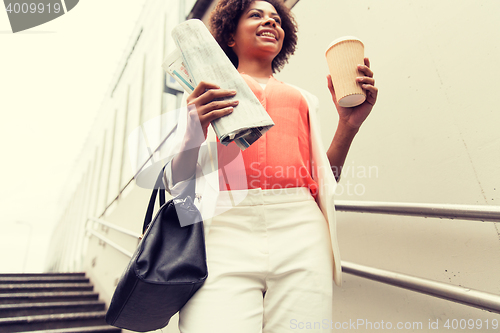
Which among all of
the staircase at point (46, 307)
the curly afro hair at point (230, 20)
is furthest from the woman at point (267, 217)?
the staircase at point (46, 307)

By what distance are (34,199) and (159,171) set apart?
42.5 ft

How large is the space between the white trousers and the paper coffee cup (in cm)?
30

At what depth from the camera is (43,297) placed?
3.25 meters

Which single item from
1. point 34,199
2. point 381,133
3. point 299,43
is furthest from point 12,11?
point 34,199

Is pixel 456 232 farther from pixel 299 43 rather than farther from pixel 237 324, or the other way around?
pixel 299 43

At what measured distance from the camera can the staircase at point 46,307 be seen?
249 cm

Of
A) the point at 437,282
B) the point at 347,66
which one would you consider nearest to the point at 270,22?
the point at 347,66

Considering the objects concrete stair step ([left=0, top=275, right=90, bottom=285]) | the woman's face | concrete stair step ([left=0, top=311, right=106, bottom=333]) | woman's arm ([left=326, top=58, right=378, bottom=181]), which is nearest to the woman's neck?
the woman's face

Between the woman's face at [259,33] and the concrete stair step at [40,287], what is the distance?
402cm

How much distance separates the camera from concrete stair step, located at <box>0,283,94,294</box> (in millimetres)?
3322

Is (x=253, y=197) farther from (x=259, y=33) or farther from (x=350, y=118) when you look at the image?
(x=259, y=33)

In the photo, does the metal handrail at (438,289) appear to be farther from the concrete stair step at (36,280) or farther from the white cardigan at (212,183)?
the concrete stair step at (36,280)

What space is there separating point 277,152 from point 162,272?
41cm

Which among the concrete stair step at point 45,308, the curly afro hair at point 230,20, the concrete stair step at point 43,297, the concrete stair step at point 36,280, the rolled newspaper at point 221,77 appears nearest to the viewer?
the rolled newspaper at point 221,77
